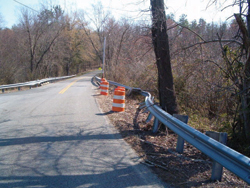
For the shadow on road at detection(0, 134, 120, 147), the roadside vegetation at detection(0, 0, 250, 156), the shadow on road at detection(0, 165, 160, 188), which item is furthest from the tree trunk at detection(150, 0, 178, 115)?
the shadow on road at detection(0, 165, 160, 188)

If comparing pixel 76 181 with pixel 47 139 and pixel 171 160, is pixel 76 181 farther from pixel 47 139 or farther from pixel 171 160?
pixel 47 139

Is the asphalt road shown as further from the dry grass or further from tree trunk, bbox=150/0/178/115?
tree trunk, bbox=150/0/178/115

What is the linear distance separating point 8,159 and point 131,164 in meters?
2.43

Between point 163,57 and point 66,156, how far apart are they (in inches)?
162

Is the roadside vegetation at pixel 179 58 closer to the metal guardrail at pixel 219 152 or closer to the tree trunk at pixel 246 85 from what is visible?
the tree trunk at pixel 246 85

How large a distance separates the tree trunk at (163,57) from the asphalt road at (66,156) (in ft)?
6.37

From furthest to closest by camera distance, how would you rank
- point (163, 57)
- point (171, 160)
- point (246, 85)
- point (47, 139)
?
point (163, 57) < point (47, 139) < point (246, 85) < point (171, 160)

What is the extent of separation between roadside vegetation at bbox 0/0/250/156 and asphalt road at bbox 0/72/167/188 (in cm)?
265

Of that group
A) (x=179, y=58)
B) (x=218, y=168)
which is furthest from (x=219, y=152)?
(x=179, y=58)

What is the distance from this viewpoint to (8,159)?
4449 mm

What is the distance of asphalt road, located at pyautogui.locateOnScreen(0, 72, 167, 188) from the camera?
12.0 feet

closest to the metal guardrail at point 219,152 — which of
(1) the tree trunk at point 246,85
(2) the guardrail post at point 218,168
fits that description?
(2) the guardrail post at point 218,168

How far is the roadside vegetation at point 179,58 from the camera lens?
226 inches

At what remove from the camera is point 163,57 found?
696cm
